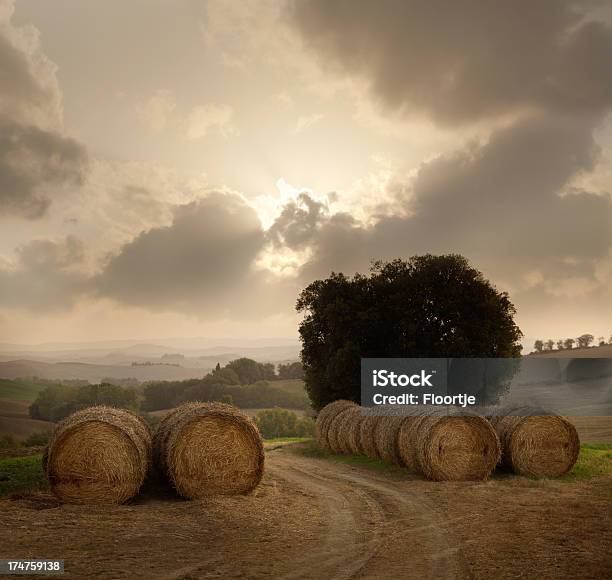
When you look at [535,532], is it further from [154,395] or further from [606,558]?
[154,395]

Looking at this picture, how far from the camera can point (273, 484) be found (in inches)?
593

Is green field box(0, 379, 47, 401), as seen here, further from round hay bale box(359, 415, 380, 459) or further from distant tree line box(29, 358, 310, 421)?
round hay bale box(359, 415, 380, 459)

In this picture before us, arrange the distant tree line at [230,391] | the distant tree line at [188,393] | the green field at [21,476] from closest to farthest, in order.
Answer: the green field at [21,476] → the distant tree line at [188,393] → the distant tree line at [230,391]

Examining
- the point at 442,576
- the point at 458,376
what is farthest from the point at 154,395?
the point at 442,576

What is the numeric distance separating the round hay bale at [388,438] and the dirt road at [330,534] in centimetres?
408

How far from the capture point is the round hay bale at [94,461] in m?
11.9

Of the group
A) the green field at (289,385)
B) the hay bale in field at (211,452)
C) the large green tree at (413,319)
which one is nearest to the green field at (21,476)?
the hay bale in field at (211,452)

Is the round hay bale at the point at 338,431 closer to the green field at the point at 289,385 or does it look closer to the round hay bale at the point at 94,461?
the round hay bale at the point at 94,461

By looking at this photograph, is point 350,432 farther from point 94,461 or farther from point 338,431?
point 94,461

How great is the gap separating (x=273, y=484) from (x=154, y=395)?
158 ft

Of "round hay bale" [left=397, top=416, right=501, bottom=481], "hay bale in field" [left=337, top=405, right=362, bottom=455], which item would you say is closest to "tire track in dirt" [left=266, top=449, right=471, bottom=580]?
"round hay bale" [left=397, top=416, right=501, bottom=481]

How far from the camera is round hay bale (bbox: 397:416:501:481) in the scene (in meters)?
16.0

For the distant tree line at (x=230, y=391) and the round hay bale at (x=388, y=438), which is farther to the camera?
the distant tree line at (x=230, y=391)

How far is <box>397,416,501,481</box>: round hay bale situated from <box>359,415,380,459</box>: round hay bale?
3.94 m
